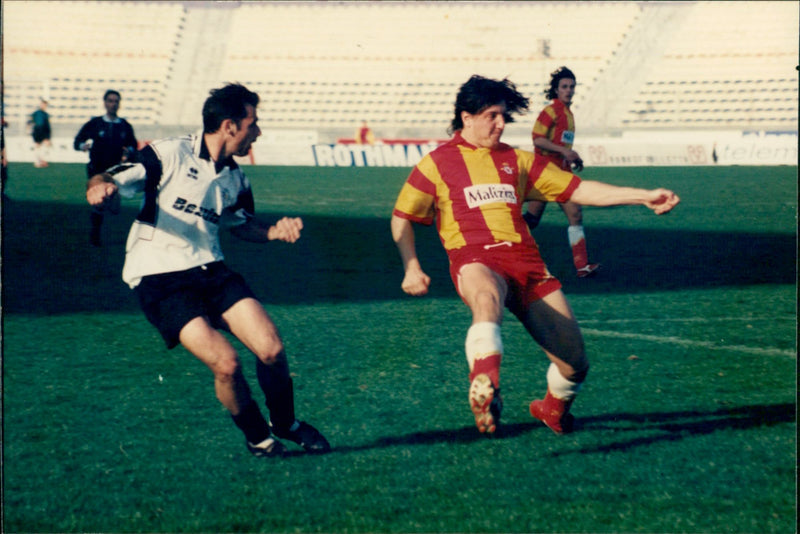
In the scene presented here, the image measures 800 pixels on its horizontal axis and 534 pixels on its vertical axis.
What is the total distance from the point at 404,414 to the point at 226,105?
1.86 m

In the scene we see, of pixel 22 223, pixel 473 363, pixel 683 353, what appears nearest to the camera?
pixel 473 363

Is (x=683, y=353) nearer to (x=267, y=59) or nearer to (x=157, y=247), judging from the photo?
(x=157, y=247)

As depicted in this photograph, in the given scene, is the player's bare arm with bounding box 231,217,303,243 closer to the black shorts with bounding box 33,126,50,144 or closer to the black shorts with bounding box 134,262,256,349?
the black shorts with bounding box 134,262,256,349

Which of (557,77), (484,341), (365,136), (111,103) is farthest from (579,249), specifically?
(365,136)

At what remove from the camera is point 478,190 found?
189 inches

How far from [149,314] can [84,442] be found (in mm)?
814

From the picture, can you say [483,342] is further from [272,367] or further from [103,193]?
[103,193]

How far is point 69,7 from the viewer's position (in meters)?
45.9

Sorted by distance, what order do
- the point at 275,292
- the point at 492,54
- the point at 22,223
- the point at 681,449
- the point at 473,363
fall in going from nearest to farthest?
the point at 473,363, the point at 681,449, the point at 275,292, the point at 22,223, the point at 492,54

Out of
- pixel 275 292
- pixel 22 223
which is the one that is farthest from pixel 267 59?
pixel 275 292

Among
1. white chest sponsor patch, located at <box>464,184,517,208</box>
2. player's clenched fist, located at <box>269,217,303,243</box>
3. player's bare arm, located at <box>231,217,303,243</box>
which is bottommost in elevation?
player's bare arm, located at <box>231,217,303,243</box>

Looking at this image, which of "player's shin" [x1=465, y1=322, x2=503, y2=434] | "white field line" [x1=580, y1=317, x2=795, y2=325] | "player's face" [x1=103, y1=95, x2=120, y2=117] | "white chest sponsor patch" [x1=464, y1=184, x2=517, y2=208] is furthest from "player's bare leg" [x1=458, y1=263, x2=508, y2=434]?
"player's face" [x1=103, y1=95, x2=120, y2=117]

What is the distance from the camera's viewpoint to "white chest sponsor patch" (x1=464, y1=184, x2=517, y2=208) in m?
4.79

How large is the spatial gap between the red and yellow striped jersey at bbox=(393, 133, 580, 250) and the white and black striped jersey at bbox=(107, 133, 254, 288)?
2.94 feet
